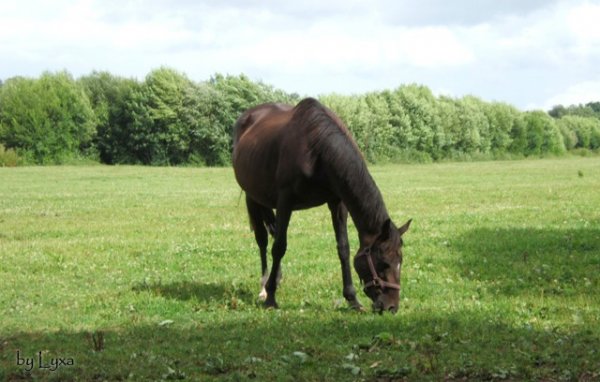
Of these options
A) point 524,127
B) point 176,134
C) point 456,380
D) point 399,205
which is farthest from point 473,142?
point 456,380

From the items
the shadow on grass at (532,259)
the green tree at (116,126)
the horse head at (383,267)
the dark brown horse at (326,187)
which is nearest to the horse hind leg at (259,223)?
the dark brown horse at (326,187)

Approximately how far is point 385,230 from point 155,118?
71.0 meters

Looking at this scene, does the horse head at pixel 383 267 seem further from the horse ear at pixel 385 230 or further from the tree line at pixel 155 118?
the tree line at pixel 155 118

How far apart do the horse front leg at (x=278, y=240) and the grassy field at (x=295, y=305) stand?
0.29 meters

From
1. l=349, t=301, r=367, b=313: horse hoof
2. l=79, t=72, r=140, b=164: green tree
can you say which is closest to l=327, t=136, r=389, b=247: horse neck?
l=349, t=301, r=367, b=313: horse hoof

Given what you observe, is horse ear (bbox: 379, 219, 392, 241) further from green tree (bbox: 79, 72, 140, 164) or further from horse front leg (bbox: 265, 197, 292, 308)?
green tree (bbox: 79, 72, 140, 164)

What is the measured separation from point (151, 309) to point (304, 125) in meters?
3.47

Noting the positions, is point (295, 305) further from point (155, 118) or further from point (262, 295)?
point (155, 118)

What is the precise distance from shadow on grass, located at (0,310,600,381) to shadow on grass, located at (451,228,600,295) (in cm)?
246

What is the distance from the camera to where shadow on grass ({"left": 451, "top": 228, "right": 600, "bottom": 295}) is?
10.9 metres

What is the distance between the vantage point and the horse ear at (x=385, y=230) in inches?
340

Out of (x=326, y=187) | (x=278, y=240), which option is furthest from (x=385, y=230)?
(x=278, y=240)

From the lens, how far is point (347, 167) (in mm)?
9000

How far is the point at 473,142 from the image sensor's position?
317 feet
